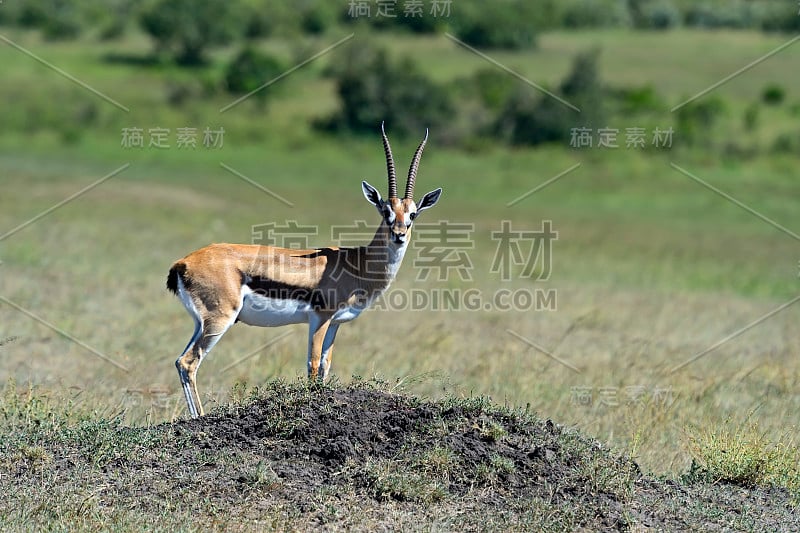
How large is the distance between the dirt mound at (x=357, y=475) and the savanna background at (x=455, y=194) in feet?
1.98

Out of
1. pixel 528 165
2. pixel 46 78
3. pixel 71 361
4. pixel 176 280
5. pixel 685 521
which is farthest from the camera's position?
pixel 46 78

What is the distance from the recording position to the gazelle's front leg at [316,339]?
10.1 meters

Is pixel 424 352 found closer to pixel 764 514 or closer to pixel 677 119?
pixel 764 514

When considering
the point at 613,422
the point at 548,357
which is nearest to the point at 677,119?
the point at 548,357

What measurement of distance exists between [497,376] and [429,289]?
26.3 feet

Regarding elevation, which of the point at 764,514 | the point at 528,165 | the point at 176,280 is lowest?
the point at 528,165

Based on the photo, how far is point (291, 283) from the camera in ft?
33.5

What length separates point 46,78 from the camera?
52219 millimetres

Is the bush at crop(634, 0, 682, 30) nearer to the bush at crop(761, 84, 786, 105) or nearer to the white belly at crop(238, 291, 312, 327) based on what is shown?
the bush at crop(761, 84, 786, 105)

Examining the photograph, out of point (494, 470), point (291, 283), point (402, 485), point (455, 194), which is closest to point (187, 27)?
point (455, 194)

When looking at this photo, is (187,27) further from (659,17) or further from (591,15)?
(659,17)

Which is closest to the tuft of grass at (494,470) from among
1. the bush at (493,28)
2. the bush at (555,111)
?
the bush at (555,111)

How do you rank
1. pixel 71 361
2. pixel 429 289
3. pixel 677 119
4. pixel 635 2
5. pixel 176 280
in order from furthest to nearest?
pixel 635 2 → pixel 677 119 → pixel 429 289 → pixel 71 361 → pixel 176 280

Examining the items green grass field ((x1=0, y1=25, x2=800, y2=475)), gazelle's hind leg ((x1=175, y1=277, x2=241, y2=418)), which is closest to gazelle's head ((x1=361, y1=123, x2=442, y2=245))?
green grass field ((x1=0, y1=25, x2=800, y2=475))
